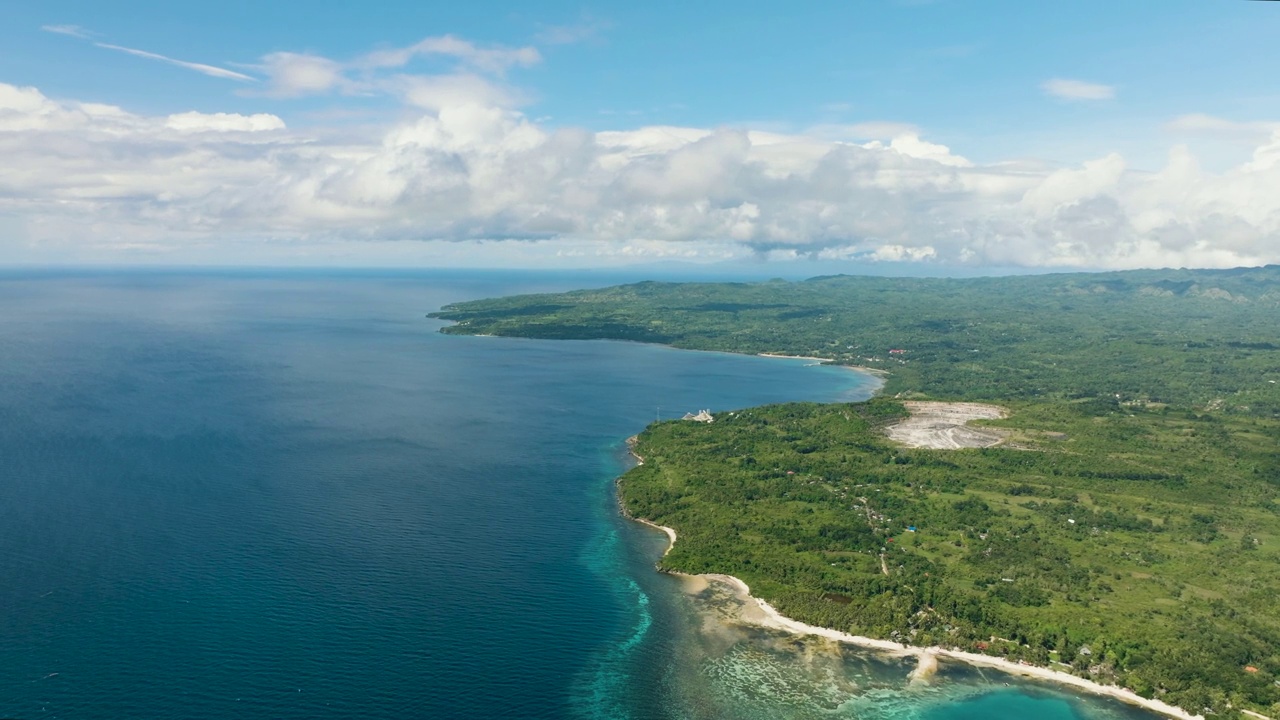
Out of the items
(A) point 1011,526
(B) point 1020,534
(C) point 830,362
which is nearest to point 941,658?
(B) point 1020,534

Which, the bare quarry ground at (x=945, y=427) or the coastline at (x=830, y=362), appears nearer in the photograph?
the bare quarry ground at (x=945, y=427)

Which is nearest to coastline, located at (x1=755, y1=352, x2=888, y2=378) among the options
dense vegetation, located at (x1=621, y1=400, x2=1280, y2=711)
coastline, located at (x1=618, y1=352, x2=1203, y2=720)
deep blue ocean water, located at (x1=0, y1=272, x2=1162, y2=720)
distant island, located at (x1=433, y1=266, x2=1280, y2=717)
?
distant island, located at (x1=433, y1=266, x2=1280, y2=717)

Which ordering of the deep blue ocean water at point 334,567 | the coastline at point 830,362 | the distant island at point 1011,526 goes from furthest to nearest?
1. the coastline at point 830,362
2. the distant island at point 1011,526
3. the deep blue ocean water at point 334,567

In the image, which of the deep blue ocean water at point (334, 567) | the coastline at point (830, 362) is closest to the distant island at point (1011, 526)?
the deep blue ocean water at point (334, 567)

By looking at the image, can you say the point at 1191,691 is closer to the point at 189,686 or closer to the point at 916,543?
the point at 916,543

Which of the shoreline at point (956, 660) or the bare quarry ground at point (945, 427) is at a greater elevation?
the bare quarry ground at point (945, 427)

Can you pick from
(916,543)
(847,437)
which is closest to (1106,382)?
(847,437)

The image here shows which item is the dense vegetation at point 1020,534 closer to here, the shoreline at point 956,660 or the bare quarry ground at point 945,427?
the shoreline at point 956,660
